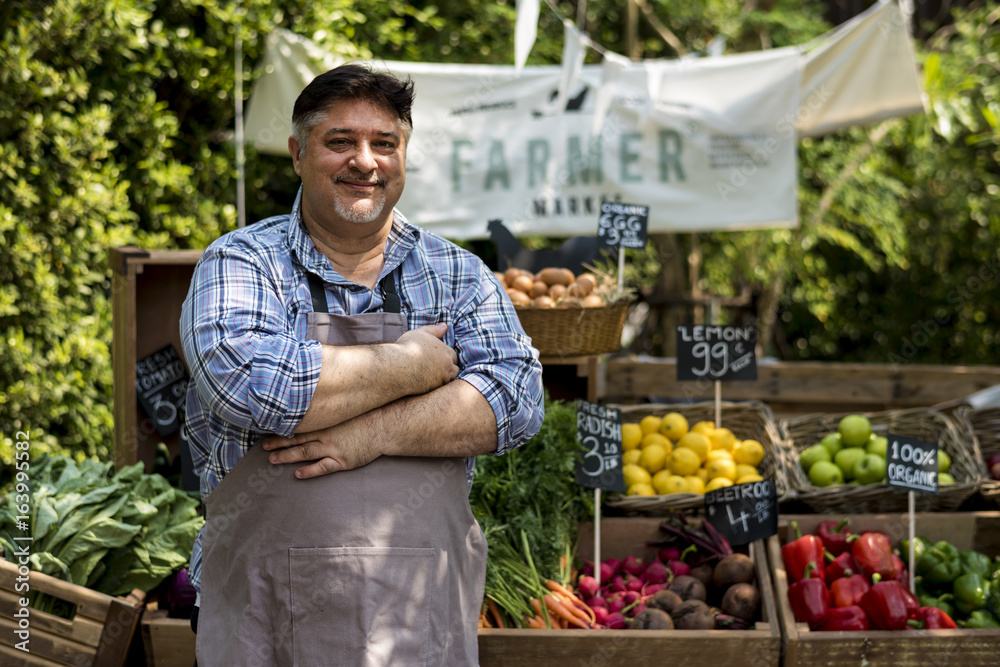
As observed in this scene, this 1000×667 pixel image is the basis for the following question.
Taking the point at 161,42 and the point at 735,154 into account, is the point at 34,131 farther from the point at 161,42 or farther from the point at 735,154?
the point at 735,154

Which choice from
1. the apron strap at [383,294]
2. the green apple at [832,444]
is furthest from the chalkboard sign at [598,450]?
the green apple at [832,444]

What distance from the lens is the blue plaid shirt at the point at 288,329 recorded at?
160 cm

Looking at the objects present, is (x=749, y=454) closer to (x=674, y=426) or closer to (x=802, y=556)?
(x=674, y=426)

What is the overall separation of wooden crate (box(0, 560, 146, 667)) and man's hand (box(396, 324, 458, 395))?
1252 mm

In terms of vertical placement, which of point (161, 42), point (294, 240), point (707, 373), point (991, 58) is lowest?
point (707, 373)

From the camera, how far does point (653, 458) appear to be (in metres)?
3.29

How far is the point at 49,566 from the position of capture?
93.4 inches

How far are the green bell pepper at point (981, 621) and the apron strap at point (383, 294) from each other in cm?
207

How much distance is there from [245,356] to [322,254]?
0.36 m

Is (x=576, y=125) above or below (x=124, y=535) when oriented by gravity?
above

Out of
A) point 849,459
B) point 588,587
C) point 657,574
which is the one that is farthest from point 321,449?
point 849,459

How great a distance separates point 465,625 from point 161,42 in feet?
11.4

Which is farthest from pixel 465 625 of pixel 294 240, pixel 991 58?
pixel 991 58

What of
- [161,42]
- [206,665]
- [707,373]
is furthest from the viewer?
[161,42]
